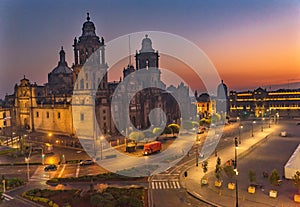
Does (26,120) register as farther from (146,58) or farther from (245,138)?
(245,138)

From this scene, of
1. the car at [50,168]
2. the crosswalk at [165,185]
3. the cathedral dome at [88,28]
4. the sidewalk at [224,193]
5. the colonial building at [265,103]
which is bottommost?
the crosswalk at [165,185]

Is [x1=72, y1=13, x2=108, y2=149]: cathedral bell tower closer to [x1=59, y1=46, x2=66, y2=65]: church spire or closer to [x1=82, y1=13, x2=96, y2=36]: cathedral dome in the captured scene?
[x1=82, y1=13, x2=96, y2=36]: cathedral dome

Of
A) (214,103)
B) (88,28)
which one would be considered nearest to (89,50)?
(88,28)

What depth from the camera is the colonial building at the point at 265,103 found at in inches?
5625

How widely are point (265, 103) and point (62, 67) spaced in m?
101

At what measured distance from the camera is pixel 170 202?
32.9 m

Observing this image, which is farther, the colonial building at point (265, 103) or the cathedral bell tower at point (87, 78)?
the colonial building at point (265, 103)

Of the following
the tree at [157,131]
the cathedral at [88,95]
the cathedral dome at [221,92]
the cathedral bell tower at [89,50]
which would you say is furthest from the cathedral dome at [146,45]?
the cathedral dome at [221,92]

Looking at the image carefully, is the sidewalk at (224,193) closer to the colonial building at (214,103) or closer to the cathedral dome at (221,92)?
the colonial building at (214,103)

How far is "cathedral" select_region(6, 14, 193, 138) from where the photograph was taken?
75.2 metres

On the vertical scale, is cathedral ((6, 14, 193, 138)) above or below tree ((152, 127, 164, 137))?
above

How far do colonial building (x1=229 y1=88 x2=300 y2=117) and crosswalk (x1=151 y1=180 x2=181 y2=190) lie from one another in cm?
10622

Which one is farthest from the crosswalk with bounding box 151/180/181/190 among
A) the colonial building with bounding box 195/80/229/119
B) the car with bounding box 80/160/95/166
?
the colonial building with bounding box 195/80/229/119

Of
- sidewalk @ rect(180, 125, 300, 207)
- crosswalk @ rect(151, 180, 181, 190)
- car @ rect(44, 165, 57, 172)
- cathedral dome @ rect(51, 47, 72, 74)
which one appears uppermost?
cathedral dome @ rect(51, 47, 72, 74)
